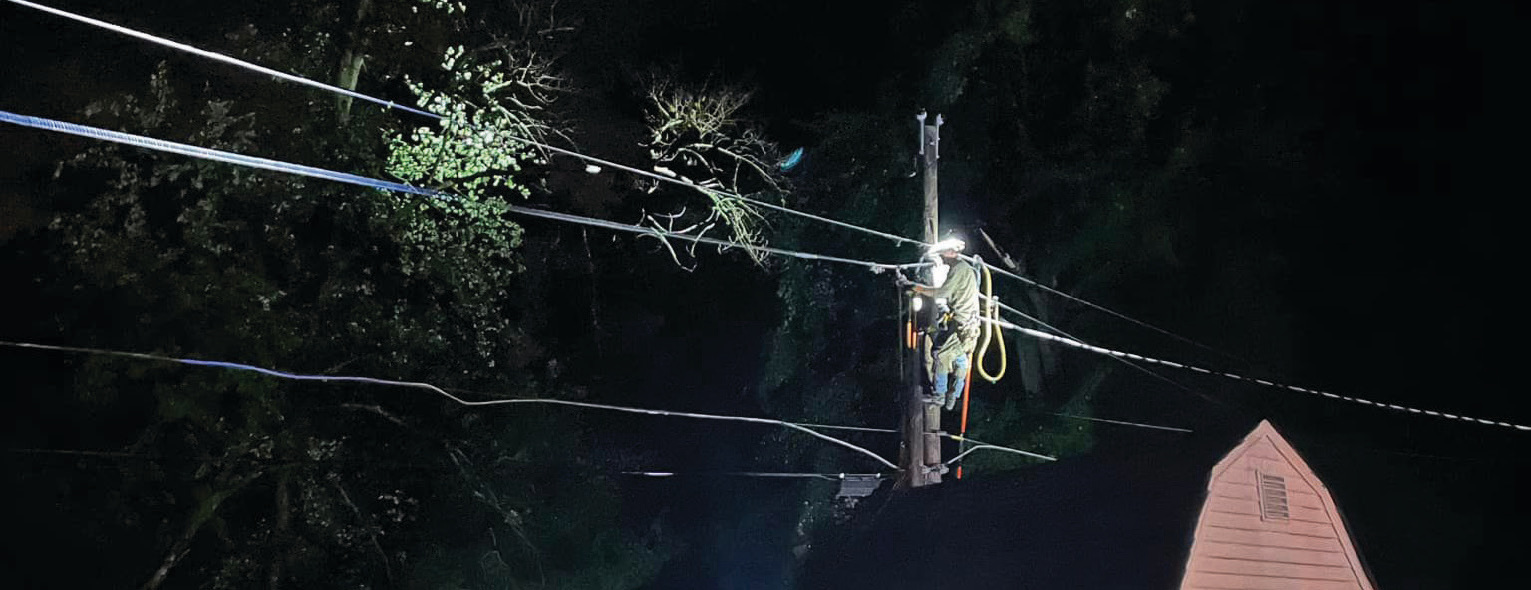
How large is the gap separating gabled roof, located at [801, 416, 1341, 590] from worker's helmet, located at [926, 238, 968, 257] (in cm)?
217

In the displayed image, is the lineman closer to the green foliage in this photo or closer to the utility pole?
the utility pole

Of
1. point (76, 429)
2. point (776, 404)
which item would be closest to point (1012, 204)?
point (776, 404)

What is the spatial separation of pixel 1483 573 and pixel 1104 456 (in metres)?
16.7

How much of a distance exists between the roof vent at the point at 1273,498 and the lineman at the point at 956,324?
317cm

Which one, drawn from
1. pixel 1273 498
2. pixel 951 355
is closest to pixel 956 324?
pixel 951 355

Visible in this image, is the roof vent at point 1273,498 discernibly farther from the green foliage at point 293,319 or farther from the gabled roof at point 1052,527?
the green foliage at point 293,319

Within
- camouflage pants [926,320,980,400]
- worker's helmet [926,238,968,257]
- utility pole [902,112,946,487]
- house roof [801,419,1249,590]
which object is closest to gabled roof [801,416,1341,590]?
house roof [801,419,1249,590]

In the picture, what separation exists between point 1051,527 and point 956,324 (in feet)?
7.30

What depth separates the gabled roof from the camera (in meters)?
10.1

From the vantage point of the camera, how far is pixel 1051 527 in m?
11.4

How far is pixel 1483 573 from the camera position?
2458 cm

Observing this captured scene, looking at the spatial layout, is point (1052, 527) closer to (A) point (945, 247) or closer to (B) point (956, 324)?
(B) point (956, 324)

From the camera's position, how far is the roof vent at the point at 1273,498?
10.4m

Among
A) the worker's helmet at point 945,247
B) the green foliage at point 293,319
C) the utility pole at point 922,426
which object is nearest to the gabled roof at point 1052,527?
the utility pole at point 922,426
